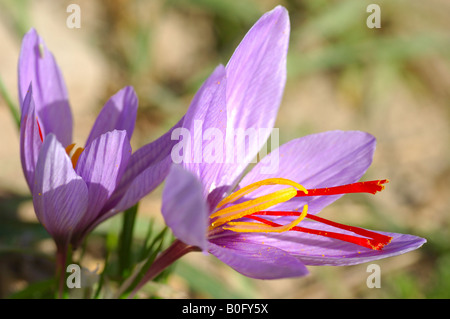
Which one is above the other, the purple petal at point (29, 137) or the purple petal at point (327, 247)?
the purple petal at point (29, 137)

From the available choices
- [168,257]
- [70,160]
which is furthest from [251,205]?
[70,160]

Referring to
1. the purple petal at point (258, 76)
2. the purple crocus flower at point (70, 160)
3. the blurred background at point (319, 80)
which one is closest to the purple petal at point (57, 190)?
the purple crocus flower at point (70, 160)

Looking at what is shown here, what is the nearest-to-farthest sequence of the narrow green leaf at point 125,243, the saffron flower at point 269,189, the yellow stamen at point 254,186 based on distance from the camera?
1. the saffron flower at point 269,189
2. the yellow stamen at point 254,186
3. the narrow green leaf at point 125,243

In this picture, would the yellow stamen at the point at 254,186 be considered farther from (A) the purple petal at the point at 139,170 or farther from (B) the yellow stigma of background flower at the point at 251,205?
(A) the purple petal at the point at 139,170

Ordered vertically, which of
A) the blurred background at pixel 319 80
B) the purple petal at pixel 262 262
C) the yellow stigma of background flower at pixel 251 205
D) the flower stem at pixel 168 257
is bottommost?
the purple petal at pixel 262 262

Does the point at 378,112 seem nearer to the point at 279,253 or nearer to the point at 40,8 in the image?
the point at 40,8

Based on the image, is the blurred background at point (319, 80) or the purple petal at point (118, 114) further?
the blurred background at point (319, 80)

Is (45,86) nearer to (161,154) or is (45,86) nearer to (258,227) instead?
(161,154)

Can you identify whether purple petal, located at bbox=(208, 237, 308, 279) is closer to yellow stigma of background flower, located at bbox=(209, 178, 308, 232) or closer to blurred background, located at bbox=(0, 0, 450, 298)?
yellow stigma of background flower, located at bbox=(209, 178, 308, 232)

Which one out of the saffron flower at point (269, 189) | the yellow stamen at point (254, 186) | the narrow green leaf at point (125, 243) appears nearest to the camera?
the saffron flower at point (269, 189)
